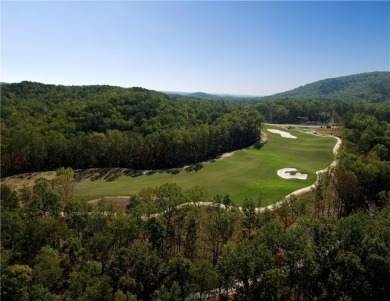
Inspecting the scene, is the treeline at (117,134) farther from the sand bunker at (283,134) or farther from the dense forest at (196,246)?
the dense forest at (196,246)

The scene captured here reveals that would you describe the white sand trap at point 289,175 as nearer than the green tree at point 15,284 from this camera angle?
No

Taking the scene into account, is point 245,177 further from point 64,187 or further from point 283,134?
point 283,134

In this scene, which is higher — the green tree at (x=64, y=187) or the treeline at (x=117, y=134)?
the treeline at (x=117, y=134)

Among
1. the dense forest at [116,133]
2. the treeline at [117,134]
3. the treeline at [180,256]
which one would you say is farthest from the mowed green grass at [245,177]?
the treeline at [180,256]

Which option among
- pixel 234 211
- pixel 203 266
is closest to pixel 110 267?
pixel 203 266

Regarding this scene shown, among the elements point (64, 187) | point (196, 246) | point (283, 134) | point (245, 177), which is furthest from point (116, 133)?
point (283, 134)

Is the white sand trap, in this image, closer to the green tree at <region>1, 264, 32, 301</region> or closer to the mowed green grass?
the mowed green grass

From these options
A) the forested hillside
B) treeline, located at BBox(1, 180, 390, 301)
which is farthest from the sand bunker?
treeline, located at BBox(1, 180, 390, 301)

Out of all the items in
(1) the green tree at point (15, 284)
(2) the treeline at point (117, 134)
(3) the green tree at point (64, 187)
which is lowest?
(1) the green tree at point (15, 284)
